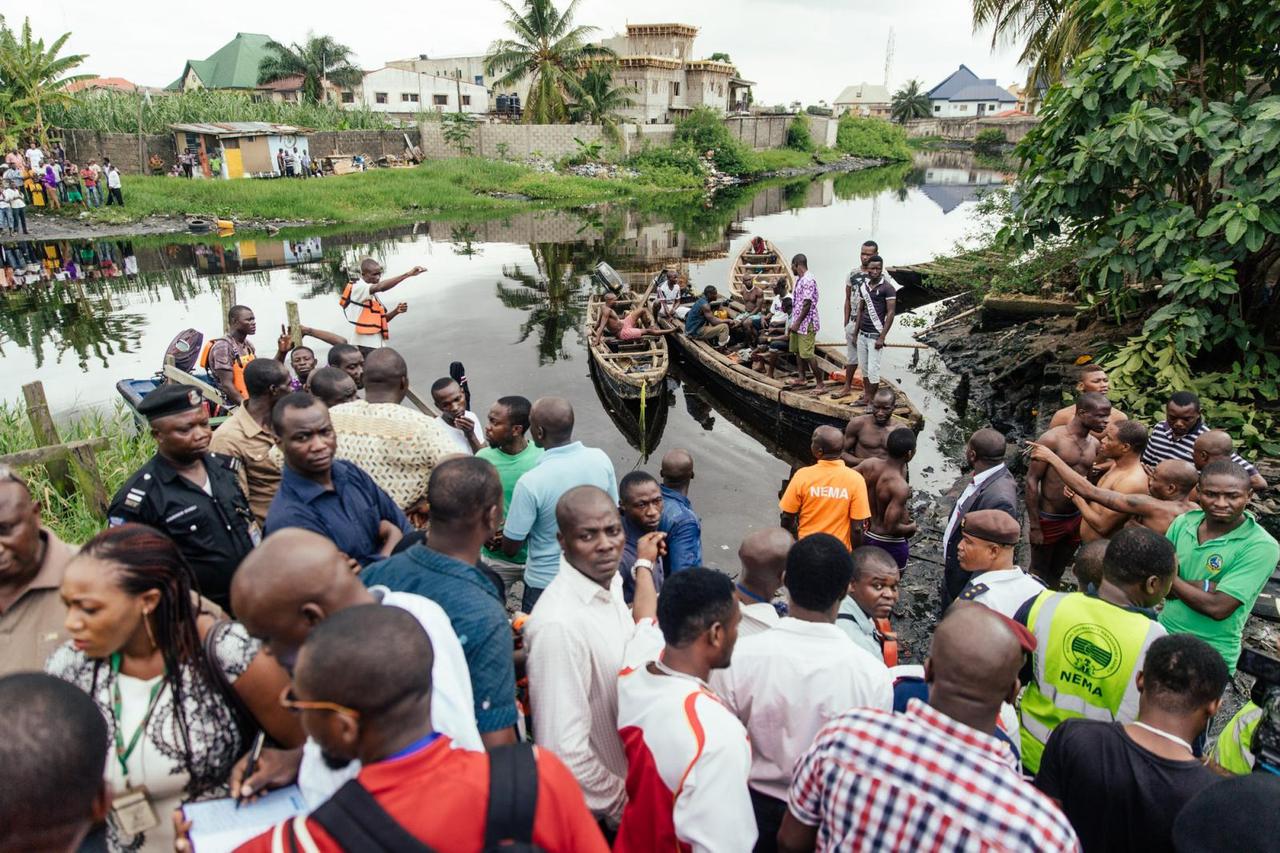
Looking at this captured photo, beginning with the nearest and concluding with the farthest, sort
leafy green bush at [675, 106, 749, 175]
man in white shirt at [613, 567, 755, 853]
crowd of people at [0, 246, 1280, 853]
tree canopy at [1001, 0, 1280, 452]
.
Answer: crowd of people at [0, 246, 1280, 853]
man in white shirt at [613, 567, 755, 853]
tree canopy at [1001, 0, 1280, 452]
leafy green bush at [675, 106, 749, 175]

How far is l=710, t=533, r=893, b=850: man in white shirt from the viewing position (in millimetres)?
2496

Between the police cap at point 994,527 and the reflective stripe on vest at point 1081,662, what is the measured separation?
Answer: 1.23ft

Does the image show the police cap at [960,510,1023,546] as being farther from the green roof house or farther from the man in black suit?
the green roof house

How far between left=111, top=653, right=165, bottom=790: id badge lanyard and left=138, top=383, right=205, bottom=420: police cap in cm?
180

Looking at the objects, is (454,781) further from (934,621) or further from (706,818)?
(934,621)

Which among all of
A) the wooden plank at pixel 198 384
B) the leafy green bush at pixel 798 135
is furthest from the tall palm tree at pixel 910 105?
the wooden plank at pixel 198 384

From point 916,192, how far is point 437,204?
27893 millimetres

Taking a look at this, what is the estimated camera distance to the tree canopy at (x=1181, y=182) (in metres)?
7.63

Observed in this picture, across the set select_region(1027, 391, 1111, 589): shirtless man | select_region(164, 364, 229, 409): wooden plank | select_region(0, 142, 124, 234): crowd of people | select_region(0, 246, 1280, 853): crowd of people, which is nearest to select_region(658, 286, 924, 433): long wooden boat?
select_region(1027, 391, 1111, 589): shirtless man

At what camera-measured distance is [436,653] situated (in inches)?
80.9

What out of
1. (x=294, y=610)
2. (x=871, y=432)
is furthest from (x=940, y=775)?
(x=871, y=432)

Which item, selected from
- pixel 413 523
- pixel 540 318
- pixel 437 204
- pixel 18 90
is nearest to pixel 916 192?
pixel 437 204

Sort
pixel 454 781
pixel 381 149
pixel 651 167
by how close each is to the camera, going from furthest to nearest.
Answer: pixel 651 167
pixel 381 149
pixel 454 781

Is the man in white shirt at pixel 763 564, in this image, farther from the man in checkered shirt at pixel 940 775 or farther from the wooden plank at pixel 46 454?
the wooden plank at pixel 46 454
